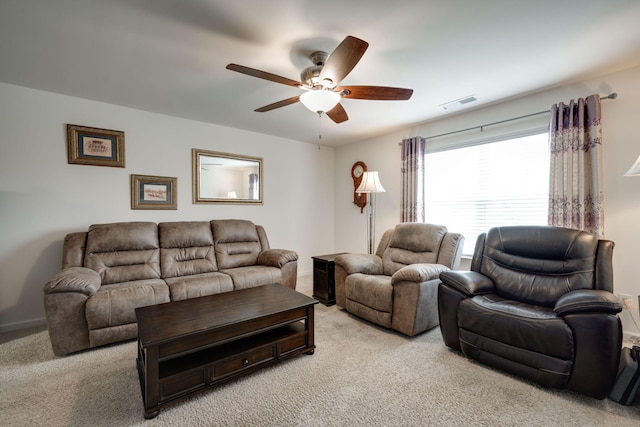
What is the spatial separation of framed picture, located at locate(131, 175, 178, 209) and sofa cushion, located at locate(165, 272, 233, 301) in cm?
112

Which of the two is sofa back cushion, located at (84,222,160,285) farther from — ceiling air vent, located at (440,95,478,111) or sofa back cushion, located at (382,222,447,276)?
ceiling air vent, located at (440,95,478,111)

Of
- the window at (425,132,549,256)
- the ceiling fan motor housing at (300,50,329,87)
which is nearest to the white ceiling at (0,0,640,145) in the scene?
the ceiling fan motor housing at (300,50,329,87)

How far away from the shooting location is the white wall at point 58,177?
2.82 meters

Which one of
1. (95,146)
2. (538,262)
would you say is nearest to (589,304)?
(538,262)

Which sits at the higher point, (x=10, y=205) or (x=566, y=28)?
(x=566, y=28)

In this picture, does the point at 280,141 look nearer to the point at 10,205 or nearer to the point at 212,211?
the point at 212,211

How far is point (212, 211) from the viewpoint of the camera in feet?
13.4

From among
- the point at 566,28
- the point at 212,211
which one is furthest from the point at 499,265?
the point at 212,211

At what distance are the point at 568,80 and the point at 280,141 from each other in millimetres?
3754

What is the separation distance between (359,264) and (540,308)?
1.69 metres

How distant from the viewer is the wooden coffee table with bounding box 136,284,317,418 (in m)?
1.65

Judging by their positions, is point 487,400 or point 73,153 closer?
point 487,400

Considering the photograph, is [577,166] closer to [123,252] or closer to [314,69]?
[314,69]

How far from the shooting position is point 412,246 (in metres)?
3.30
